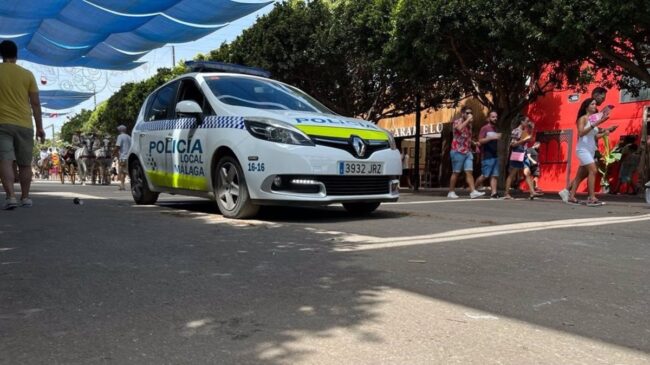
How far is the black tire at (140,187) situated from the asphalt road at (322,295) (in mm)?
2544

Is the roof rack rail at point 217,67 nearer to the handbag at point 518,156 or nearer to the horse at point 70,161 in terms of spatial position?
the handbag at point 518,156

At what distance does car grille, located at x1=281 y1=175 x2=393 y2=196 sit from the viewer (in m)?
5.56

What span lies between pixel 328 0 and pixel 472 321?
20.7 metres

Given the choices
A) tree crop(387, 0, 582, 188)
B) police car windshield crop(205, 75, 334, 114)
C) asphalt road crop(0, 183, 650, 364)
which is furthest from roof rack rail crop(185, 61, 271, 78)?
tree crop(387, 0, 582, 188)

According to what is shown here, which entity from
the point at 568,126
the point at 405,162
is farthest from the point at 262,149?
the point at 405,162

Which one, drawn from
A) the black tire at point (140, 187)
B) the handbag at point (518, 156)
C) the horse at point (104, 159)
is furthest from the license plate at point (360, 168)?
the horse at point (104, 159)

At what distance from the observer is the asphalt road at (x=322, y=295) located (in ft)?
7.29

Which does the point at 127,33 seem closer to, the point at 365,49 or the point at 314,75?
the point at 314,75

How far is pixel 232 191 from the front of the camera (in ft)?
19.6

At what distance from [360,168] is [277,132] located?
954 mm

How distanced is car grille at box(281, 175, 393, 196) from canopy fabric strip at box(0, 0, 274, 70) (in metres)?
12.9

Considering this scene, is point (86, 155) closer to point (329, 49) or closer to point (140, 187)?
point (329, 49)

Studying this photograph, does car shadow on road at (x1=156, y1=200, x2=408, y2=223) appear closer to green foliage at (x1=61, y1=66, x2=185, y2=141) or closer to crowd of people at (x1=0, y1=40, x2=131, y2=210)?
crowd of people at (x1=0, y1=40, x2=131, y2=210)

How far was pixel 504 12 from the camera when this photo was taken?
11297 mm
